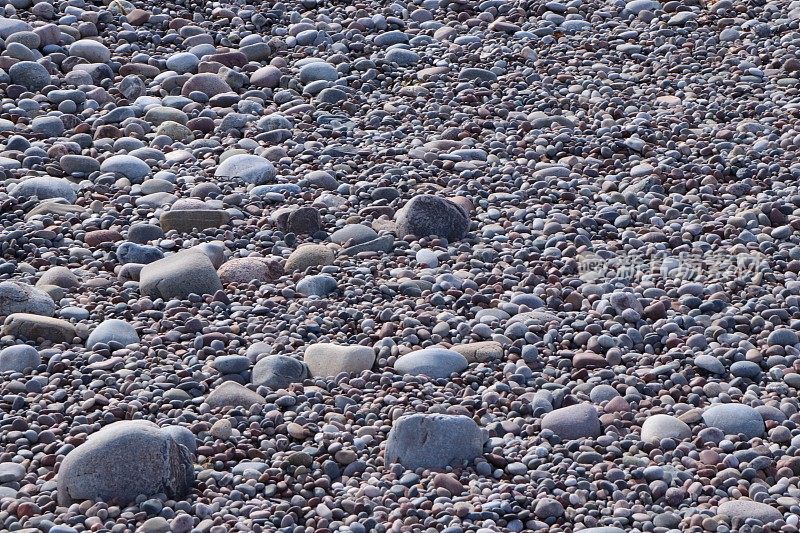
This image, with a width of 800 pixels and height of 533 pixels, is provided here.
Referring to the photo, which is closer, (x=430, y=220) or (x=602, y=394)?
(x=602, y=394)

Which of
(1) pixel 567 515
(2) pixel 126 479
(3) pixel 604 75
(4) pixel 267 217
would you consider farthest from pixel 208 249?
(3) pixel 604 75

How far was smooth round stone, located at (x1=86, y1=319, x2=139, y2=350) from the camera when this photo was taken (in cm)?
398

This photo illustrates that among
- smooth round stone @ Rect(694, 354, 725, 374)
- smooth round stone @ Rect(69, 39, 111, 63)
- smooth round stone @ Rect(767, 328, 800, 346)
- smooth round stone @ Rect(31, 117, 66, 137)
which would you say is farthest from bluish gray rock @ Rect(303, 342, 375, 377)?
smooth round stone @ Rect(69, 39, 111, 63)

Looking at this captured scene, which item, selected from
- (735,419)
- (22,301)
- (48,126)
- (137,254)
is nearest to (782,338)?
(735,419)

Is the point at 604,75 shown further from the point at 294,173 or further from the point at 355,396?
the point at 355,396

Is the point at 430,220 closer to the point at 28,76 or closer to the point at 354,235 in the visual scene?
the point at 354,235

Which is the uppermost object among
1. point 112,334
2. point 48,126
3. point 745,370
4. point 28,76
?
point 28,76

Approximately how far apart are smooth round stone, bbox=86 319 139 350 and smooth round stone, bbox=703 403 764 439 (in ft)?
6.69

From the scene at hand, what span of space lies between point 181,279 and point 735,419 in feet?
7.04

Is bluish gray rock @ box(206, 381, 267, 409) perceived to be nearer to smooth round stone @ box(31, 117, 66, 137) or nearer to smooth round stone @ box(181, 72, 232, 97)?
smooth round stone @ box(31, 117, 66, 137)

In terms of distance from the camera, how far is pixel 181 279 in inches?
171

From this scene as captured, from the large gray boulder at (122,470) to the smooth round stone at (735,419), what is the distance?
5.65 ft

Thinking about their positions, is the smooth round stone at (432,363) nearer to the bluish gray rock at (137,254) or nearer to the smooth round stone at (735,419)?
the smooth round stone at (735,419)

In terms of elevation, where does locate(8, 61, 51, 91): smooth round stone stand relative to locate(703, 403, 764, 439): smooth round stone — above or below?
above
